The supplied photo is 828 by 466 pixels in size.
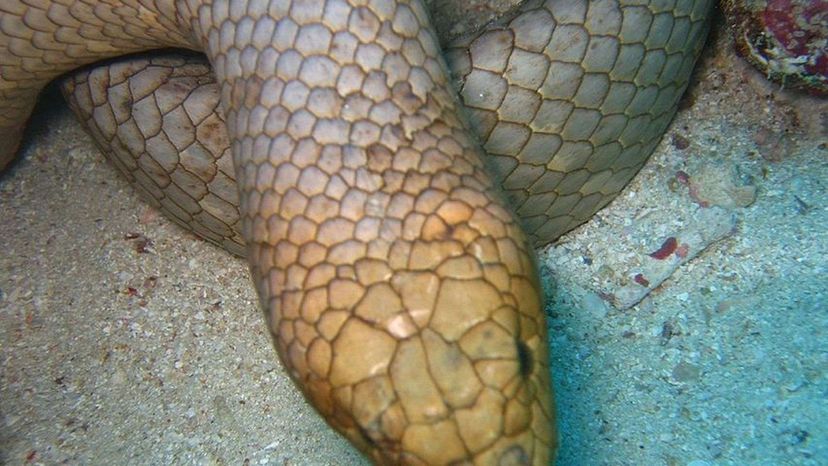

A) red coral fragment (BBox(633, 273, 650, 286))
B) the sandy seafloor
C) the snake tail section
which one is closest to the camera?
the snake tail section

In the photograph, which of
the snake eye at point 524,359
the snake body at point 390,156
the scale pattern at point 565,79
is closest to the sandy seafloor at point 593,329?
the snake body at point 390,156

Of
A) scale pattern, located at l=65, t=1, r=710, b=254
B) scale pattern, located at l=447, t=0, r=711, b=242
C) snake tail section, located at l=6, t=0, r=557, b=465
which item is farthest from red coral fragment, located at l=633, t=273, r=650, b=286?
snake tail section, located at l=6, t=0, r=557, b=465

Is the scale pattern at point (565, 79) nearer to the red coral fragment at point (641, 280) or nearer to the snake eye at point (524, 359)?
the red coral fragment at point (641, 280)

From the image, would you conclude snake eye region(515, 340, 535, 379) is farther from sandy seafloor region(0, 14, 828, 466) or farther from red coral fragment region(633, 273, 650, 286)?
red coral fragment region(633, 273, 650, 286)

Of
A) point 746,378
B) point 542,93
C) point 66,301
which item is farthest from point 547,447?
point 66,301

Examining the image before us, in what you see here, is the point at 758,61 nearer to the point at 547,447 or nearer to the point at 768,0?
the point at 768,0

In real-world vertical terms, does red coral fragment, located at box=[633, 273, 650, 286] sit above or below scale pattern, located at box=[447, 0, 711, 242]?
below
